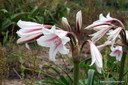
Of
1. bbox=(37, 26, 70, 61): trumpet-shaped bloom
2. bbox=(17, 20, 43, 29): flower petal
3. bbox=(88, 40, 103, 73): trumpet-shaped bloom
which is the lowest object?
bbox=(88, 40, 103, 73): trumpet-shaped bloom

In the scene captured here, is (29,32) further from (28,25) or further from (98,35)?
(98,35)

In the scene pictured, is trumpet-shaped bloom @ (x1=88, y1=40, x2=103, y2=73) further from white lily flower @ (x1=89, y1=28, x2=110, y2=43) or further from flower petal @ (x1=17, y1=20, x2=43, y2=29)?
flower petal @ (x1=17, y1=20, x2=43, y2=29)

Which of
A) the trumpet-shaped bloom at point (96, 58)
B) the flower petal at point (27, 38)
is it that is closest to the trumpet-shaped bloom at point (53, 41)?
the flower petal at point (27, 38)

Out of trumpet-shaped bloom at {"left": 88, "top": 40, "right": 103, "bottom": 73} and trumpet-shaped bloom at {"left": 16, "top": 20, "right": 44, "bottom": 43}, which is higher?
trumpet-shaped bloom at {"left": 16, "top": 20, "right": 44, "bottom": 43}

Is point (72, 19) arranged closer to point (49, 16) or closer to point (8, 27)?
point (49, 16)

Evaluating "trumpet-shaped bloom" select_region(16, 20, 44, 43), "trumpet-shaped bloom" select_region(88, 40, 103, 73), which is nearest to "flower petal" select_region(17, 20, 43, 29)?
"trumpet-shaped bloom" select_region(16, 20, 44, 43)

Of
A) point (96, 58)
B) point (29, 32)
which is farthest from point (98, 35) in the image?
point (29, 32)
